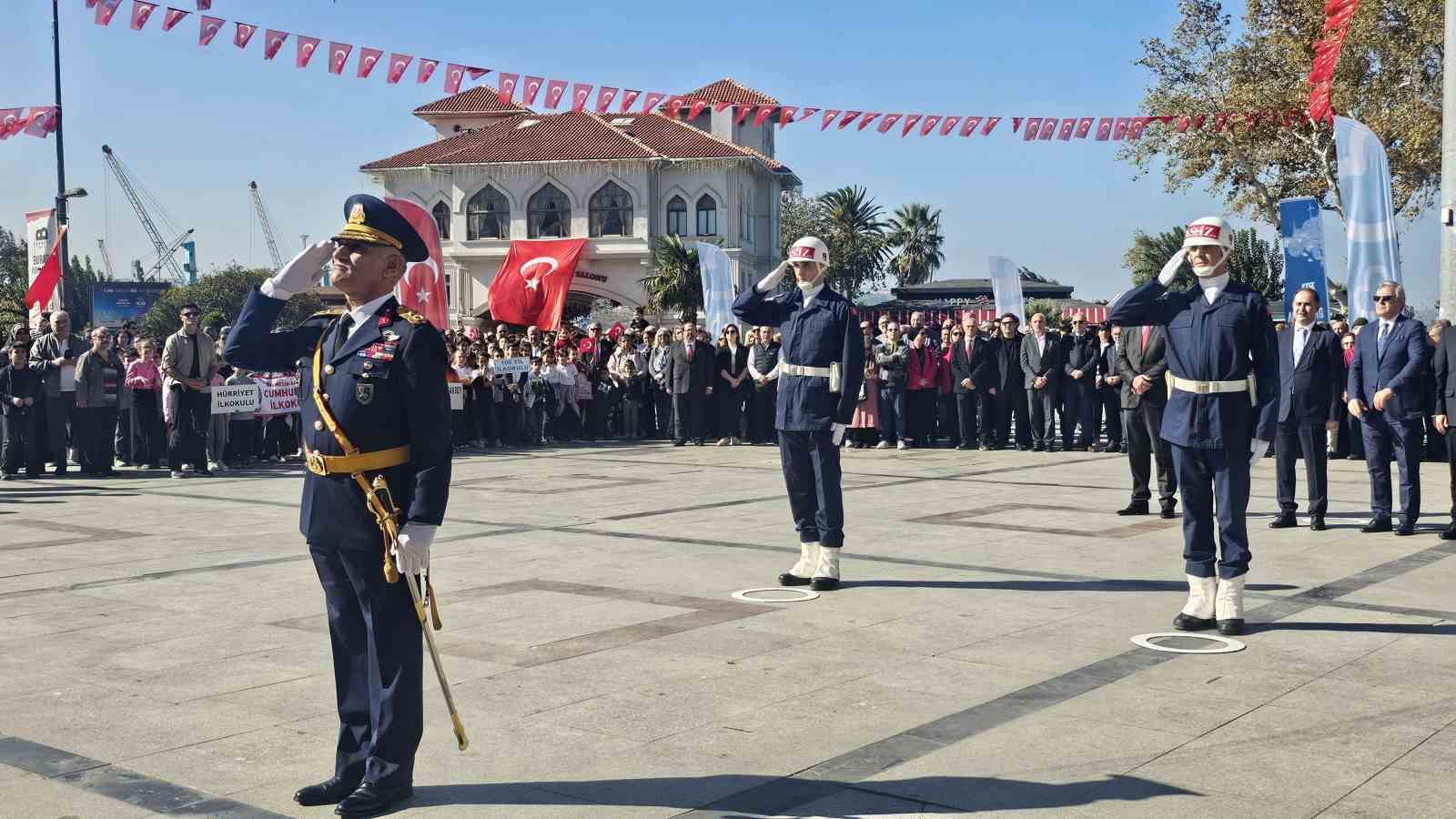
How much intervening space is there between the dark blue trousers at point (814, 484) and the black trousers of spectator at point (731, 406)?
1389cm

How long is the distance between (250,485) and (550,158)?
52.8m

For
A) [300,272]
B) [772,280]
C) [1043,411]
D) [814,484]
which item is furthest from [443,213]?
[300,272]

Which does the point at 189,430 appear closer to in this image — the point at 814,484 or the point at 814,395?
the point at 814,484

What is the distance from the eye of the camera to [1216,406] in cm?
766

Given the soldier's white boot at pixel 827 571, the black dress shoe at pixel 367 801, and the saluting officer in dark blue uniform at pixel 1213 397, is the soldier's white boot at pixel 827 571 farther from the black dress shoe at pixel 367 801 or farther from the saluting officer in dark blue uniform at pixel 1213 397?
the black dress shoe at pixel 367 801

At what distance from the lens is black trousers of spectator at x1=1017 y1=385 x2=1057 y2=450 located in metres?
20.8

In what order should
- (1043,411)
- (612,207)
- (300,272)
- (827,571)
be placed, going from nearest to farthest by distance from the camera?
(300,272)
(827,571)
(1043,411)
(612,207)

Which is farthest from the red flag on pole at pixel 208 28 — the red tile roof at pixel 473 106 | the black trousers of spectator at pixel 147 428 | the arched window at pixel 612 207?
the red tile roof at pixel 473 106

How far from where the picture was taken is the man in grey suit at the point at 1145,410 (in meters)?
12.4

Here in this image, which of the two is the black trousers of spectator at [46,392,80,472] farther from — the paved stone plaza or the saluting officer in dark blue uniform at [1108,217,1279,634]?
the saluting officer in dark blue uniform at [1108,217,1279,634]

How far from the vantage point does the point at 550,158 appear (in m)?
67.2

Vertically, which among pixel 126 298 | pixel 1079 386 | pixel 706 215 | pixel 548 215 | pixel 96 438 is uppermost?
pixel 548 215

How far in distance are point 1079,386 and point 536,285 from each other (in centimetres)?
1833

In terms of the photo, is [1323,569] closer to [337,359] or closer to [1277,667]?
[1277,667]
